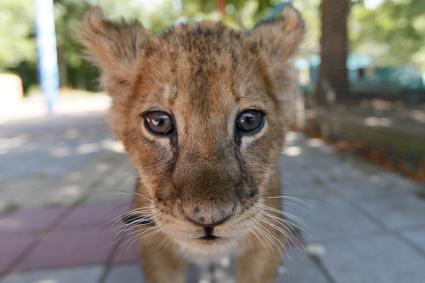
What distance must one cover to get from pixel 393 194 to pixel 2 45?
30.8 metres

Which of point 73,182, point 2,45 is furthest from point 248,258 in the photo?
point 2,45

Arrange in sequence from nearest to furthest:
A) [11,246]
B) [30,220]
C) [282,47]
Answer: [282,47] → [11,246] → [30,220]

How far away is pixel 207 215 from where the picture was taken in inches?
78.9

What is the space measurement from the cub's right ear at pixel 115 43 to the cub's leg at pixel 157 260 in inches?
45.3

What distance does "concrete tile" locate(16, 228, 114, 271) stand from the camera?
3938 mm

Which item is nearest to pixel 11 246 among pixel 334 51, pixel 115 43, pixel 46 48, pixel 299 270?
pixel 115 43

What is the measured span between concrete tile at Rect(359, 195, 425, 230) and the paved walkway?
10mm

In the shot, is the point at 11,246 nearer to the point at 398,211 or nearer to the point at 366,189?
the point at 398,211

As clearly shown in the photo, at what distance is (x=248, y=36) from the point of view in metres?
3.00

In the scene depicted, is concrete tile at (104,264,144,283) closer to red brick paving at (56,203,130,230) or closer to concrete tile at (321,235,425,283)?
red brick paving at (56,203,130,230)

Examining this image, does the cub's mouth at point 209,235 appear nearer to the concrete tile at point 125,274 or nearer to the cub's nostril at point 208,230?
the cub's nostril at point 208,230

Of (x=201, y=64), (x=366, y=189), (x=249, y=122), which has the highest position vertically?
(x=201, y=64)

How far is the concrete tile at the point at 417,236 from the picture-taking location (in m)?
3.91

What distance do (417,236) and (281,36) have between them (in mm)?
2498
